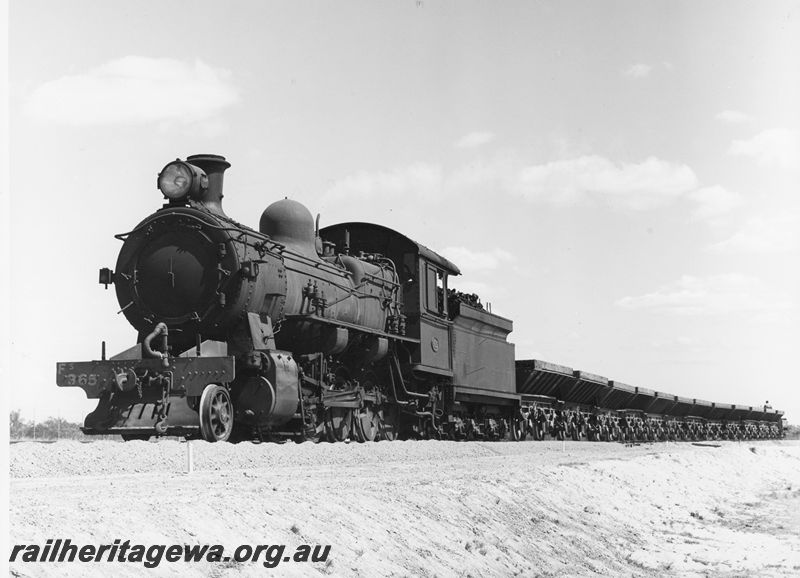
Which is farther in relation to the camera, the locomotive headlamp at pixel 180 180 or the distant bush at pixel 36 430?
the distant bush at pixel 36 430

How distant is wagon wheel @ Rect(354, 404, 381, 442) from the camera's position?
54.4 feet

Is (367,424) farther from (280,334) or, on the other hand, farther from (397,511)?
(397,511)

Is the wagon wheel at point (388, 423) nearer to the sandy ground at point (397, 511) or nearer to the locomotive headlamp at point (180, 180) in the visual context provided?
the sandy ground at point (397, 511)

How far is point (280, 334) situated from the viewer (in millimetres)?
14727

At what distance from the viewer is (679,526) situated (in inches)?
556

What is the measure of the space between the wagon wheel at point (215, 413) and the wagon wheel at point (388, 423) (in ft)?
18.6

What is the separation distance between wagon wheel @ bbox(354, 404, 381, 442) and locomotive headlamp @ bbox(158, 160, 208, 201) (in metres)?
5.47

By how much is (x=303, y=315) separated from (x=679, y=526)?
6.82 meters

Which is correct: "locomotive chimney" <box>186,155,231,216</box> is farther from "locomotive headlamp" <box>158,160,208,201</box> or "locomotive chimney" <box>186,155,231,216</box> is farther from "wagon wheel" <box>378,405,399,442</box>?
"wagon wheel" <box>378,405,399,442</box>

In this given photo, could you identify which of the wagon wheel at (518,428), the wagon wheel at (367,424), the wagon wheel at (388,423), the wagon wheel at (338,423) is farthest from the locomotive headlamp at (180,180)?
the wagon wheel at (518,428)

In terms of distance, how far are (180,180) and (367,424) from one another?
6091 millimetres

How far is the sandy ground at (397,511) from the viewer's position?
6754 millimetres

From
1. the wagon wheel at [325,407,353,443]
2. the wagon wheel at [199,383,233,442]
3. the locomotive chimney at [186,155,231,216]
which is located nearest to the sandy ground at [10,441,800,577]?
the wagon wheel at [199,383,233,442]

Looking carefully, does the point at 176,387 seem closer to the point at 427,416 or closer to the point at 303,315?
the point at 303,315
